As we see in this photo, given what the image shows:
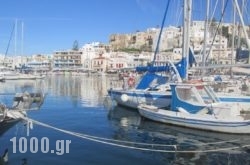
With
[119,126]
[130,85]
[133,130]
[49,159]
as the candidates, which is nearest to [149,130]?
[133,130]

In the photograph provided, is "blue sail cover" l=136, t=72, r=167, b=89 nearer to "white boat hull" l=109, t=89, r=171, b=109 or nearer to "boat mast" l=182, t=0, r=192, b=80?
"white boat hull" l=109, t=89, r=171, b=109

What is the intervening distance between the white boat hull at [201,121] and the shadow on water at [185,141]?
28cm

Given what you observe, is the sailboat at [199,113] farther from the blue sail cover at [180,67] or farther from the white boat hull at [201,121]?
the blue sail cover at [180,67]

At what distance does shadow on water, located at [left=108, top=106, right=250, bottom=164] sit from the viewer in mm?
16750

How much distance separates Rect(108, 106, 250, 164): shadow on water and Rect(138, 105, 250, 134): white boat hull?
284mm

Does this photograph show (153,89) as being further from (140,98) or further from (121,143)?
(121,143)

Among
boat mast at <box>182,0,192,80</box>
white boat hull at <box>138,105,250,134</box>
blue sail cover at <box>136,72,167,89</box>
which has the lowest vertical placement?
white boat hull at <box>138,105,250,134</box>

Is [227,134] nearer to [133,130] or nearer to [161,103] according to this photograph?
[133,130]

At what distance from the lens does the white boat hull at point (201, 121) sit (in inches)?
839

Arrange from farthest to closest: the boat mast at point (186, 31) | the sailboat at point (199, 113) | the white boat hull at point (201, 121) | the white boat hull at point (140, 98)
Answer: the white boat hull at point (140, 98) < the boat mast at point (186, 31) < the sailboat at point (199, 113) < the white boat hull at point (201, 121)

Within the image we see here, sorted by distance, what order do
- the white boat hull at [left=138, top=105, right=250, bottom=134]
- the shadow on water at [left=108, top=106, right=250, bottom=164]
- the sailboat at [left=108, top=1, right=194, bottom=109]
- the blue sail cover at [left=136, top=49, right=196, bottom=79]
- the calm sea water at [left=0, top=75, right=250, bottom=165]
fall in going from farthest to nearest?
the sailboat at [left=108, top=1, right=194, bottom=109], the blue sail cover at [left=136, top=49, right=196, bottom=79], the white boat hull at [left=138, top=105, right=250, bottom=134], the shadow on water at [left=108, top=106, right=250, bottom=164], the calm sea water at [left=0, top=75, right=250, bottom=165]

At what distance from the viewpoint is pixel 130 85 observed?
126ft

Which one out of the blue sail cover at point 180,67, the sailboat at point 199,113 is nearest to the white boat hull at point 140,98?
the blue sail cover at point 180,67

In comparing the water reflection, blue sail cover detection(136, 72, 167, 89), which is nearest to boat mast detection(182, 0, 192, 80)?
blue sail cover detection(136, 72, 167, 89)
